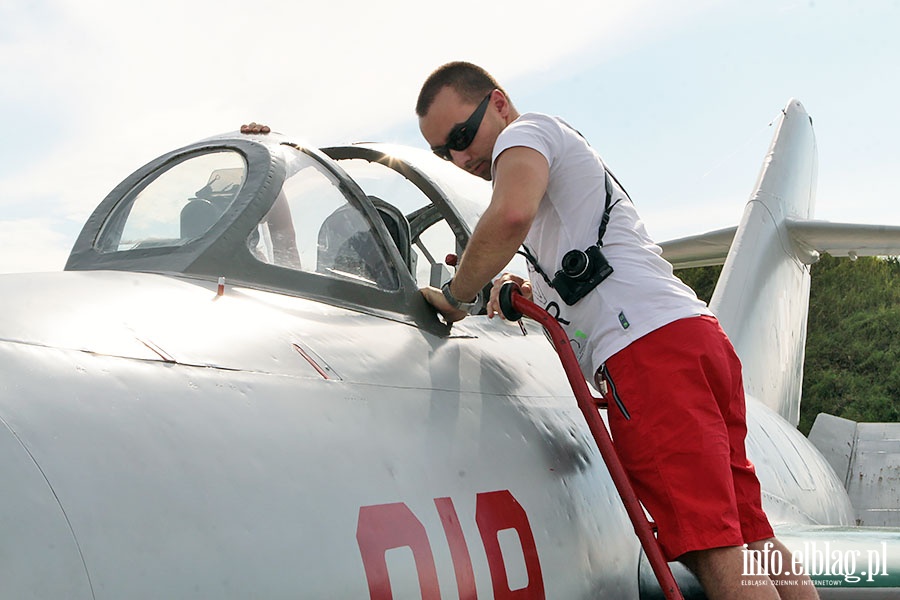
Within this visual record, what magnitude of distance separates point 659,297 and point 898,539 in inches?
67.7

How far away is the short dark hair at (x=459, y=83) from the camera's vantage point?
3059 millimetres

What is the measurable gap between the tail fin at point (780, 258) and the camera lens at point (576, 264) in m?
4.26

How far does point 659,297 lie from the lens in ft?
9.27

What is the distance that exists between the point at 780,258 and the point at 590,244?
536 cm

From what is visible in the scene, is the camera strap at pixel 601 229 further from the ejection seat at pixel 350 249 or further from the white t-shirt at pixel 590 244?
the ejection seat at pixel 350 249

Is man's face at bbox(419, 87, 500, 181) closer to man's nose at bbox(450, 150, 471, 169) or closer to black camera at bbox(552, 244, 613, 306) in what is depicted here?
man's nose at bbox(450, 150, 471, 169)

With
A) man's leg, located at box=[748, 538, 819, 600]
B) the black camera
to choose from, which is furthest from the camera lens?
man's leg, located at box=[748, 538, 819, 600]

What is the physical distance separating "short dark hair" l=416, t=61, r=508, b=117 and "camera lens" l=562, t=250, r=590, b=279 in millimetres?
629

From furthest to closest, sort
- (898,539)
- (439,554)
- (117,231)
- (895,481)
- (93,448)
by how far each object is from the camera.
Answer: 1. (895,481)
2. (898,539)
3. (117,231)
4. (439,554)
5. (93,448)

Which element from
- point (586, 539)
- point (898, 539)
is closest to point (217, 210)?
point (586, 539)

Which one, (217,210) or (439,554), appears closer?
(439,554)

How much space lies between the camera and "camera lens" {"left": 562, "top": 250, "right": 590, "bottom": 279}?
286 centimetres

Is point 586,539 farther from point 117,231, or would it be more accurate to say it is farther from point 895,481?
point 895,481

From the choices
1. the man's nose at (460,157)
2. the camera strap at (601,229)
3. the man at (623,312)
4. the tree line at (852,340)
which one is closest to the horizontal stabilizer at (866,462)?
the man at (623,312)
